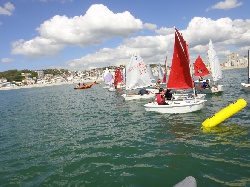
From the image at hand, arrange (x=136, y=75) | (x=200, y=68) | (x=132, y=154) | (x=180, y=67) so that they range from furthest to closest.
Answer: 1. (x=200, y=68)
2. (x=136, y=75)
3. (x=180, y=67)
4. (x=132, y=154)

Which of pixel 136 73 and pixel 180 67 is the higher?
pixel 180 67

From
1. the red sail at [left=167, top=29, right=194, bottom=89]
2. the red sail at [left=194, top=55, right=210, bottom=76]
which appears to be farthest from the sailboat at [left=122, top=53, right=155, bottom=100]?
the red sail at [left=194, top=55, right=210, bottom=76]

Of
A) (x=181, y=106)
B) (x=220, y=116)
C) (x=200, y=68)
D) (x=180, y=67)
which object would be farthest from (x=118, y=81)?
(x=220, y=116)

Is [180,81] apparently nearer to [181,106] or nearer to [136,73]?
[181,106]

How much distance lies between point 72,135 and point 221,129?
13008 millimetres

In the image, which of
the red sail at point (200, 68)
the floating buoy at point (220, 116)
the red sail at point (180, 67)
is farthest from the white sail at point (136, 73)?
the floating buoy at point (220, 116)

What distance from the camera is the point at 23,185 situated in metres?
13.5

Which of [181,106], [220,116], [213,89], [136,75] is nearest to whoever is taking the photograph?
[220,116]

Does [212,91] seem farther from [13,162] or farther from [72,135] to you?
[13,162]

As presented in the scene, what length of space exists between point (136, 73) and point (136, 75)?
1.20 ft

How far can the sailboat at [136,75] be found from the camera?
45269 millimetres

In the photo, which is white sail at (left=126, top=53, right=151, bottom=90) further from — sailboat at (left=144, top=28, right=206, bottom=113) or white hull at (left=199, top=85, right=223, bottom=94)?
sailboat at (left=144, top=28, right=206, bottom=113)

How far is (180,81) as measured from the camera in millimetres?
30281

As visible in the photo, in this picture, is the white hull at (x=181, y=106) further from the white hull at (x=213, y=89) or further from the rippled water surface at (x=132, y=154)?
the white hull at (x=213, y=89)
